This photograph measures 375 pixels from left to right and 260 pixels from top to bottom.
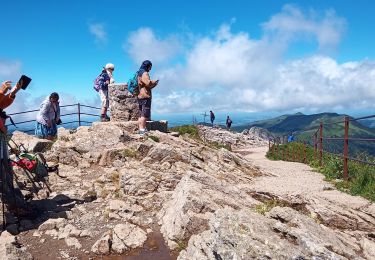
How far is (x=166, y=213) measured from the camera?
9.06m

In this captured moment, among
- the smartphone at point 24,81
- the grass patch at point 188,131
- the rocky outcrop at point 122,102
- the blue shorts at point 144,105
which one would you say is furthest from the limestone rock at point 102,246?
the grass patch at point 188,131

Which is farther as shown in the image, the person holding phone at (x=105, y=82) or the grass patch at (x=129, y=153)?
the person holding phone at (x=105, y=82)

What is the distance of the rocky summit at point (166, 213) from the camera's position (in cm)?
623

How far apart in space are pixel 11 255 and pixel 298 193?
6.92 metres

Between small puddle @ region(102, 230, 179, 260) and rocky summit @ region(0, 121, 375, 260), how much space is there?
0.02 meters

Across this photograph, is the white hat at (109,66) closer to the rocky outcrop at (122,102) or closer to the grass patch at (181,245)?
the rocky outcrop at (122,102)

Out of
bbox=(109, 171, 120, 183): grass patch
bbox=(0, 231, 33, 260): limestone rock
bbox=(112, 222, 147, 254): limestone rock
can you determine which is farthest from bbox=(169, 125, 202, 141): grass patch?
bbox=(0, 231, 33, 260): limestone rock

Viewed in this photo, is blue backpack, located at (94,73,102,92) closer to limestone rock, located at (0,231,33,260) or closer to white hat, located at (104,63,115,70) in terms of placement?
white hat, located at (104,63,115,70)

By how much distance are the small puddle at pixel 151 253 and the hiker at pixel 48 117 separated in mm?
7899

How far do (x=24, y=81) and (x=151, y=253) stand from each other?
4984 millimetres

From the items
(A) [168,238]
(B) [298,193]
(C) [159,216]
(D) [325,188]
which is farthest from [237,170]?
(A) [168,238]

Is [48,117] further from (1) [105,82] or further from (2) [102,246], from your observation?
(2) [102,246]

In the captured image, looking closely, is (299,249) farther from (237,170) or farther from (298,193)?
(237,170)

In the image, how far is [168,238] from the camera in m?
8.01
